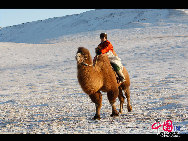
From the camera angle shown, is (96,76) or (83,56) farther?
(96,76)

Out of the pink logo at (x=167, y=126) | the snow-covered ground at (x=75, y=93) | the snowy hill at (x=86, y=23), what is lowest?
the pink logo at (x=167, y=126)

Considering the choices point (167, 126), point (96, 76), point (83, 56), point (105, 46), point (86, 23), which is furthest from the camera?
point (86, 23)

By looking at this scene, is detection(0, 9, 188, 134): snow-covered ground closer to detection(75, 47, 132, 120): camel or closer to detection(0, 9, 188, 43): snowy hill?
detection(75, 47, 132, 120): camel

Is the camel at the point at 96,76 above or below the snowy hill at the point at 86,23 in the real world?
below

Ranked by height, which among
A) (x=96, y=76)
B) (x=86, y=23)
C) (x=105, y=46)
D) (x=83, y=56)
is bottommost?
(x=96, y=76)

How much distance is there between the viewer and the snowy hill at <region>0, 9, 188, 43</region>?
5046 centimetres

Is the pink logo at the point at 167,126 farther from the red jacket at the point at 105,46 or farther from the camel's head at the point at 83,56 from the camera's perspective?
the red jacket at the point at 105,46

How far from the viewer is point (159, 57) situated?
1830 centimetres

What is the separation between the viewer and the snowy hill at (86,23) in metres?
50.5

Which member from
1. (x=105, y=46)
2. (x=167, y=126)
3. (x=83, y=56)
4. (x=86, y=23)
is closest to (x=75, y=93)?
(x=105, y=46)

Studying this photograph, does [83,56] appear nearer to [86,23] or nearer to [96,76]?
[96,76]

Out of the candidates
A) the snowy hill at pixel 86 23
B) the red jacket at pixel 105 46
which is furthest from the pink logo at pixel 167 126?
the snowy hill at pixel 86 23

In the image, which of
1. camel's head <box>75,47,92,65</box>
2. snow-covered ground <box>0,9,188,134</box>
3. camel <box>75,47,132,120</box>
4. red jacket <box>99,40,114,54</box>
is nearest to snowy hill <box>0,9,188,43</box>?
snow-covered ground <box>0,9,188,134</box>

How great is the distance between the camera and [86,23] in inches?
2313
